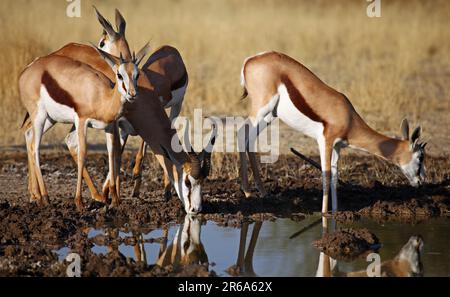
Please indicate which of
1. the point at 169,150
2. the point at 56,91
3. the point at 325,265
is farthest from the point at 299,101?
the point at 56,91

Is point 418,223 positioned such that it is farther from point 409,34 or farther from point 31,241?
point 409,34

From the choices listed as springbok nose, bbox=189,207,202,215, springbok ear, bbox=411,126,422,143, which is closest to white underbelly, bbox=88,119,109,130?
springbok nose, bbox=189,207,202,215

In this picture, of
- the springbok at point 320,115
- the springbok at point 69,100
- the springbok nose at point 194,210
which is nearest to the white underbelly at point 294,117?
the springbok at point 320,115

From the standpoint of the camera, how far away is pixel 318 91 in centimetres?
1083

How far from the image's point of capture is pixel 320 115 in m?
10.7

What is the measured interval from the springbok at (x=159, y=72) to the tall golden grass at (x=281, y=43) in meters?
3.30

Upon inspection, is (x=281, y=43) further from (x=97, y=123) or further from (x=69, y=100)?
(x=97, y=123)

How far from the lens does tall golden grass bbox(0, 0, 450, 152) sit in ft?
55.6

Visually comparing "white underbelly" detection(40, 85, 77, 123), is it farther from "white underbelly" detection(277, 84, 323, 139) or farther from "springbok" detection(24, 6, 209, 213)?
"white underbelly" detection(277, 84, 323, 139)

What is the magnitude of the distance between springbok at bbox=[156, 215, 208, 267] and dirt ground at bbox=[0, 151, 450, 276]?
34cm

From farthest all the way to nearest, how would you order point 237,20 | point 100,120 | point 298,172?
point 237,20
point 298,172
point 100,120

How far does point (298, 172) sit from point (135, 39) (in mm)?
10227

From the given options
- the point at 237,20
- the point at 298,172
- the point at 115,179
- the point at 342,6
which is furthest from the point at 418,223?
the point at 342,6

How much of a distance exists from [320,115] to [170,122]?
183cm
